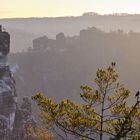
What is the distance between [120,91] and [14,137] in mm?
58257

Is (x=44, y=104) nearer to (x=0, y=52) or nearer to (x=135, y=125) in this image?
(x=135, y=125)

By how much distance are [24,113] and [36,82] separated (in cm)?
10830

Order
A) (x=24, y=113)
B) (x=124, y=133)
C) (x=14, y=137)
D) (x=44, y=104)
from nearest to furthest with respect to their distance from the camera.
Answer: (x=124, y=133)
(x=44, y=104)
(x=14, y=137)
(x=24, y=113)

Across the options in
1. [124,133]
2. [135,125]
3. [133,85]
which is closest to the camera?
[124,133]

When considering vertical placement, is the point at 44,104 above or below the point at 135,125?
above

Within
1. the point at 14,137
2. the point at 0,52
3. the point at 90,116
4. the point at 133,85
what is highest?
the point at 90,116

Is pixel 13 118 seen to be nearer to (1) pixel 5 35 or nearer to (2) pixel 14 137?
(2) pixel 14 137

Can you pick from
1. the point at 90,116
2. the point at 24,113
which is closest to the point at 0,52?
the point at 24,113

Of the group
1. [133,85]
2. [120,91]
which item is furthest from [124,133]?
[133,85]

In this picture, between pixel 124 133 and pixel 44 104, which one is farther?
pixel 44 104

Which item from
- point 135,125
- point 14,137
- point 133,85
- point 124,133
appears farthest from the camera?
point 133,85

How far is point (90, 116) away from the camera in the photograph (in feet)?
77.5

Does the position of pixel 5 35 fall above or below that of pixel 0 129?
above

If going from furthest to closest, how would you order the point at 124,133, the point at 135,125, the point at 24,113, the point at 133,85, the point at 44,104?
the point at 133,85 < the point at 24,113 < the point at 135,125 < the point at 44,104 < the point at 124,133
